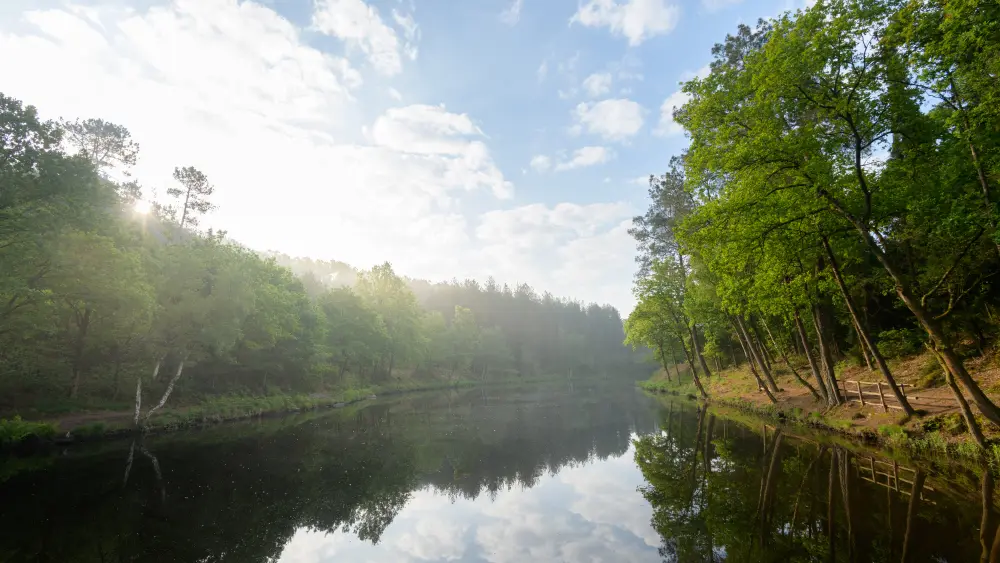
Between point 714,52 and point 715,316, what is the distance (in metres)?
19.0

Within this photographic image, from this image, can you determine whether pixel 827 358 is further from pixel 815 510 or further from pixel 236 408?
pixel 236 408

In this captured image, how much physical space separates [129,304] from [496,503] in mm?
24998

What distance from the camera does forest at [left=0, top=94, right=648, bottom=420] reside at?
21.0 metres

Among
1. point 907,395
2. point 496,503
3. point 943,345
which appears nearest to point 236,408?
point 496,503

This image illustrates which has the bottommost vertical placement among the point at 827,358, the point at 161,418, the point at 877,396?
the point at 161,418

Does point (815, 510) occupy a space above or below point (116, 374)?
below

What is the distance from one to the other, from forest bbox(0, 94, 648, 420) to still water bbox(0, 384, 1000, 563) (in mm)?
8071

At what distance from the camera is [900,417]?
17656 millimetres

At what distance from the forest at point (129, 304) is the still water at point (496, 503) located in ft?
26.5

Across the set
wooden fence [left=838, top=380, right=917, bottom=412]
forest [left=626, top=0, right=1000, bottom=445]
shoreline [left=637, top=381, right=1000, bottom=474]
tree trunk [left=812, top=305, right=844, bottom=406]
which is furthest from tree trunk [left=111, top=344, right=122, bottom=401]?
wooden fence [left=838, top=380, right=917, bottom=412]

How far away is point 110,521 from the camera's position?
11.8 m

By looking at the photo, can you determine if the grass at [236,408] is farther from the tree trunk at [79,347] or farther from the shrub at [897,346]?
the shrub at [897,346]

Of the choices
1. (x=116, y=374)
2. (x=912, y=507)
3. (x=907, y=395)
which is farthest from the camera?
(x=116, y=374)

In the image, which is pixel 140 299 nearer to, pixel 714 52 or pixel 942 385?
pixel 714 52
